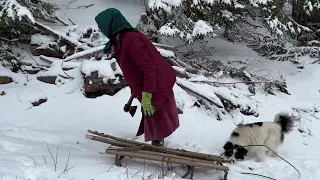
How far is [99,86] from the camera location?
645 centimetres

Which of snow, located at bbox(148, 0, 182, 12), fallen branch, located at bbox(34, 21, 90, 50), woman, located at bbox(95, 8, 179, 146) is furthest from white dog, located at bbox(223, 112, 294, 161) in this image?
fallen branch, located at bbox(34, 21, 90, 50)

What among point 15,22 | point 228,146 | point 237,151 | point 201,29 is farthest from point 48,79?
point 237,151

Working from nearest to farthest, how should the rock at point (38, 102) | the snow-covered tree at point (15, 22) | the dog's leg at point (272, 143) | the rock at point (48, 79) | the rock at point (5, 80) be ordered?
the dog's leg at point (272, 143) < the snow-covered tree at point (15, 22) < the rock at point (38, 102) < the rock at point (5, 80) < the rock at point (48, 79)

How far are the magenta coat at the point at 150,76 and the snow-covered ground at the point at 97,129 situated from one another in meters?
0.46

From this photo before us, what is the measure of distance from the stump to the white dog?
7.18 feet

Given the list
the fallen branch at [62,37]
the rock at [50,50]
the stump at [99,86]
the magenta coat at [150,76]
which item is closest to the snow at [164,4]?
the stump at [99,86]

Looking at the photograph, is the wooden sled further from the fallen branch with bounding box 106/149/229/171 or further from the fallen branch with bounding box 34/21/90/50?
the fallen branch with bounding box 34/21/90/50

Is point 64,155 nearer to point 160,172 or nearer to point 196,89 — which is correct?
point 160,172

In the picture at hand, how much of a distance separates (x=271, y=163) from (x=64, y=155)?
258 cm

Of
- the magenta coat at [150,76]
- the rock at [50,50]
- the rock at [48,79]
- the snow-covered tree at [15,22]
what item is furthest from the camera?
the rock at [50,50]

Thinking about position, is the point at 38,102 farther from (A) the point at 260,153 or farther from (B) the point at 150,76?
(A) the point at 260,153

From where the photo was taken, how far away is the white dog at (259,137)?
5094mm

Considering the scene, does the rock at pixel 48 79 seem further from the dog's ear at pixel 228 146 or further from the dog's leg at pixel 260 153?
the dog's leg at pixel 260 153

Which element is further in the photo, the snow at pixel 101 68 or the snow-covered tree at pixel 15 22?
the snow at pixel 101 68
